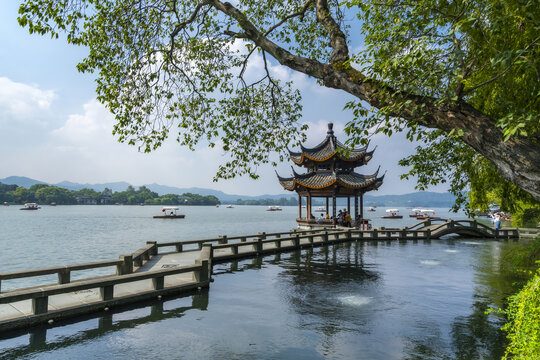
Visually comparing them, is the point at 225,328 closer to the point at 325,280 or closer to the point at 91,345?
the point at 91,345

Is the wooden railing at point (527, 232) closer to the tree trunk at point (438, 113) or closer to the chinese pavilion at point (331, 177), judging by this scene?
the chinese pavilion at point (331, 177)

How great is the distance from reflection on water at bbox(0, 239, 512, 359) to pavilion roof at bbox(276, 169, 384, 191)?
53.4ft

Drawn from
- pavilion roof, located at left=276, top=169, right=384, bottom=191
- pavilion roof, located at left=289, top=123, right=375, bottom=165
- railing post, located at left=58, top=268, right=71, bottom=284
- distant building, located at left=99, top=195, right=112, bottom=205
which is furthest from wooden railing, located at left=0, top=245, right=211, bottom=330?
distant building, located at left=99, top=195, right=112, bottom=205

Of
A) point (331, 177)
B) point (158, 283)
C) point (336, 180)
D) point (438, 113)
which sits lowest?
point (158, 283)

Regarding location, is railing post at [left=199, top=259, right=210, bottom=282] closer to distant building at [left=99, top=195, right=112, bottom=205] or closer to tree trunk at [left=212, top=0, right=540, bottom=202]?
tree trunk at [left=212, top=0, right=540, bottom=202]

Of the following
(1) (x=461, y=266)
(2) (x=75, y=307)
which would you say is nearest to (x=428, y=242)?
(1) (x=461, y=266)

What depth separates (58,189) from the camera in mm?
164125

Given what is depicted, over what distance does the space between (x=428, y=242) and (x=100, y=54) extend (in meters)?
24.5

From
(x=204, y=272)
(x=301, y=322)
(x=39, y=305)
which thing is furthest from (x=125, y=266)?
(x=301, y=322)

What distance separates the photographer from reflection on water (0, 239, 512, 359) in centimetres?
618

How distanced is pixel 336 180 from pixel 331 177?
989mm

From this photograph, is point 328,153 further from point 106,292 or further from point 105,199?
point 105,199

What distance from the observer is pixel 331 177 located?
30094 millimetres

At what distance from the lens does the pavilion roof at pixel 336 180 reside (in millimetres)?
29609
